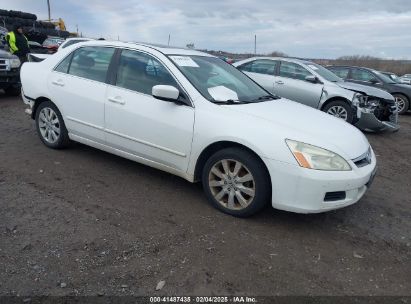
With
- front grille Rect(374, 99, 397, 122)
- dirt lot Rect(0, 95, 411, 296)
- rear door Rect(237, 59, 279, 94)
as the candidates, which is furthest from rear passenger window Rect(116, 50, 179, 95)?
front grille Rect(374, 99, 397, 122)

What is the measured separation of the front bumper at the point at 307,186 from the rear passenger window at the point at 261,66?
20.9 feet

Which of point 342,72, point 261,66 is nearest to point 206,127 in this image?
point 261,66

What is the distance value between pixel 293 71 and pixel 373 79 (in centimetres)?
449

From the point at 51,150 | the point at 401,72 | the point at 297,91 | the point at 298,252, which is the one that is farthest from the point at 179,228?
the point at 401,72

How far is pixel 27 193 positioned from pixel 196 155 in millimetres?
1865

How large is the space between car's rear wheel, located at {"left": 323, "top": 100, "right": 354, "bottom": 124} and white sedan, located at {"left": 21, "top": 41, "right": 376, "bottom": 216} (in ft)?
14.1

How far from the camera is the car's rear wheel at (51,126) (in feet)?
18.0

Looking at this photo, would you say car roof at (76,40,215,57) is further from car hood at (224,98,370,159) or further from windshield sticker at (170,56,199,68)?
car hood at (224,98,370,159)

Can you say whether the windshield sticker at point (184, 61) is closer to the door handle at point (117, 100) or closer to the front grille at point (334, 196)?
the door handle at point (117, 100)

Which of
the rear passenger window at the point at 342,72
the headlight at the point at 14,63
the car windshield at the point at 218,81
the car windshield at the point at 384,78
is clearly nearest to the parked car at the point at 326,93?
the rear passenger window at the point at 342,72

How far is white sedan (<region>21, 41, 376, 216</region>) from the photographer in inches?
146

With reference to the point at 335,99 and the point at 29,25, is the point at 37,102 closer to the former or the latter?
the point at 335,99

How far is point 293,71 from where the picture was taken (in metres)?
9.56

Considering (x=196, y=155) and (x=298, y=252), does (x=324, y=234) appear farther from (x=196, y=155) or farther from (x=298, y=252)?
(x=196, y=155)
